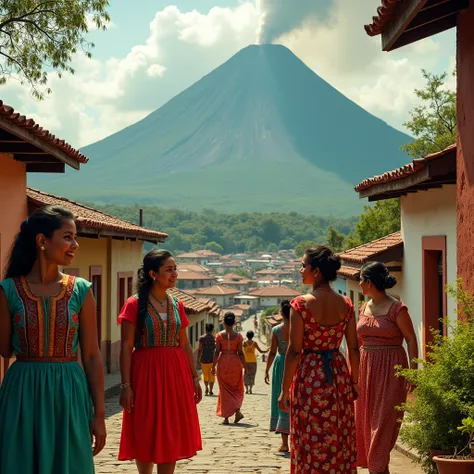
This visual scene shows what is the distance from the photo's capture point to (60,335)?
4.73 metres

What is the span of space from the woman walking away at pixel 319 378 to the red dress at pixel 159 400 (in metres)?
0.75

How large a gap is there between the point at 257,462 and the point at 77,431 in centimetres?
410

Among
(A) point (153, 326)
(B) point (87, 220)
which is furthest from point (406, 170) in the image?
(B) point (87, 220)

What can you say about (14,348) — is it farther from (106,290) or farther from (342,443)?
(106,290)

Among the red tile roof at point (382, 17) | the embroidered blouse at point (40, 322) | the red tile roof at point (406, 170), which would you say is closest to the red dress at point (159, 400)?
the embroidered blouse at point (40, 322)

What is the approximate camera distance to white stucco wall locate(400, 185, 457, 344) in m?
10.9

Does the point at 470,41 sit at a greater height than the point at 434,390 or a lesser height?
greater

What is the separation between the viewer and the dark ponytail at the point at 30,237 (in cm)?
482

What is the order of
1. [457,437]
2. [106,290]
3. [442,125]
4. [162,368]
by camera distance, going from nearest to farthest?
[457,437] < [162,368] < [106,290] < [442,125]

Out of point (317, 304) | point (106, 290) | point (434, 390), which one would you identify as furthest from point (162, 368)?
point (106, 290)

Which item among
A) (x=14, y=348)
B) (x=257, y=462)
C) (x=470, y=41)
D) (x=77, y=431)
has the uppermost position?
(x=470, y=41)

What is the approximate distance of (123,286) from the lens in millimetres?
22531

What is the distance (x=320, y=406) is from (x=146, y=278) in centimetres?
159

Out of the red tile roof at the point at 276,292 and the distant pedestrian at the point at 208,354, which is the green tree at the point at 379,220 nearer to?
the distant pedestrian at the point at 208,354
